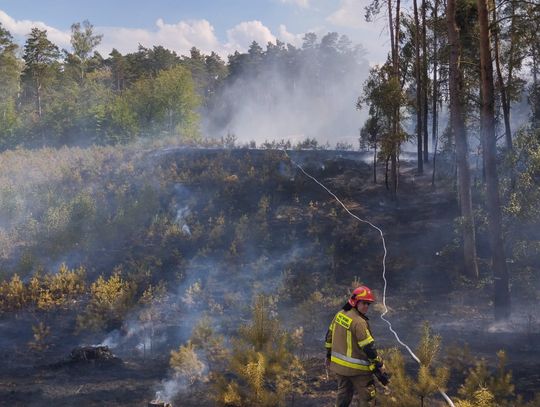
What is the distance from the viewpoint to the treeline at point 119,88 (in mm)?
39969

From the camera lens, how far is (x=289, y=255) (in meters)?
15.4

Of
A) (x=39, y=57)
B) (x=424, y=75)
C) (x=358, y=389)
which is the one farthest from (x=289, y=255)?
(x=39, y=57)

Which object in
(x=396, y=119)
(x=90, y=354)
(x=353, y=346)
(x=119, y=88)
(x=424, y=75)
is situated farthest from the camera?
(x=119, y=88)

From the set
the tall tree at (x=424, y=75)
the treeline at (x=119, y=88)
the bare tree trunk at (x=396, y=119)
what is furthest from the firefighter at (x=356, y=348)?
the treeline at (x=119, y=88)

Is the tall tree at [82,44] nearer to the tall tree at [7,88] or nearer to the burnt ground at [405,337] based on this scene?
the tall tree at [7,88]

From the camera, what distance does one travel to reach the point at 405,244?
1559 centimetres

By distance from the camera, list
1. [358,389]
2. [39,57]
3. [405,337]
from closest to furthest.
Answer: [358,389], [405,337], [39,57]

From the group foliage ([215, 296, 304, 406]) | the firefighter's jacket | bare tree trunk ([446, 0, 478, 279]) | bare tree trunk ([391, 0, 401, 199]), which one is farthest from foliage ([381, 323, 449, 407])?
bare tree trunk ([391, 0, 401, 199])

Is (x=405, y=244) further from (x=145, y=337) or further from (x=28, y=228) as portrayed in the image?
(x=28, y=228)

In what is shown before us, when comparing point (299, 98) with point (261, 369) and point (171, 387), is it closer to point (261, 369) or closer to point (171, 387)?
point (171, 387)

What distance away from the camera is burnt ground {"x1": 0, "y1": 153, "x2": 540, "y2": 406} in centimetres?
784

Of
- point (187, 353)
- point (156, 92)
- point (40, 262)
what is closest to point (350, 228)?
point (187, 353)

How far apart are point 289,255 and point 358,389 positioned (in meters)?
9.71

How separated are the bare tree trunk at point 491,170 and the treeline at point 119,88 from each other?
67.6 feet
